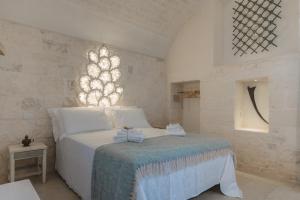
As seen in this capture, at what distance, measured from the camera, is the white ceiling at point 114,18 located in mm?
2658

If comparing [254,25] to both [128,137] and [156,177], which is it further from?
[156,177]

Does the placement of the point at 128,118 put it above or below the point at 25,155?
above

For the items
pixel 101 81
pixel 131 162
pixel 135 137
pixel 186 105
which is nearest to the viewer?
pixel 131 162

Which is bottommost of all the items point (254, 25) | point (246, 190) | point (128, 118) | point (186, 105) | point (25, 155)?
point (246, 190)

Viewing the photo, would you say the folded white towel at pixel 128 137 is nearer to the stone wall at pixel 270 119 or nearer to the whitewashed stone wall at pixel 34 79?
the whitewashed stone wall at pixel 34 79

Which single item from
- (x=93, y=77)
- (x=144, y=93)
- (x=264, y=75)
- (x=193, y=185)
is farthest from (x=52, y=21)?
(x=264, y=75)

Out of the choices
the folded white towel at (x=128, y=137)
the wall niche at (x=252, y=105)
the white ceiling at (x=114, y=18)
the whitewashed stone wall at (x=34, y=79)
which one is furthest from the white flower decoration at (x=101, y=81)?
the wall niche at (x=252, y=105)

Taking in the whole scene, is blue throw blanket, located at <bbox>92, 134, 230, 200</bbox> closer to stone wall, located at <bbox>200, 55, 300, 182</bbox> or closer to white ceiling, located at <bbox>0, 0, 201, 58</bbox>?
stone wall, located at <bbox>200, 55, 300, 182</bbox>

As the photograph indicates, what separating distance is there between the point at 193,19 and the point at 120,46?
1.47 m

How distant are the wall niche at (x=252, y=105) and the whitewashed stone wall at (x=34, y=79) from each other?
2487 mm

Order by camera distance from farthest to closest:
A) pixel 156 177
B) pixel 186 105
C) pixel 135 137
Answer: pixel 186 105 → pixel 135 137 → pixel 156 177

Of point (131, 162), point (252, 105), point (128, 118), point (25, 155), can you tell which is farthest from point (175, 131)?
point (25, 155)

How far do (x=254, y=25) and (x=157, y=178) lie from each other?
2747mm

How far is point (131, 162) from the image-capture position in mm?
1501
